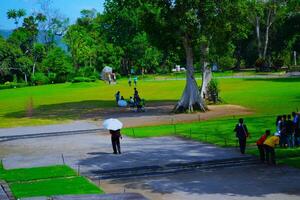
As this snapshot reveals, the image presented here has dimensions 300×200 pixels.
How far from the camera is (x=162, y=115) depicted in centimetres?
3853

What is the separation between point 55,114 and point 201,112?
40.6 ft

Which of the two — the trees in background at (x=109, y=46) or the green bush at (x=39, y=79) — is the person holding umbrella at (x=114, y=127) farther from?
the green bush at (x=39, y=79)

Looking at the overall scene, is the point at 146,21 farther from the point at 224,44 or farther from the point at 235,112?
the point at 235,112

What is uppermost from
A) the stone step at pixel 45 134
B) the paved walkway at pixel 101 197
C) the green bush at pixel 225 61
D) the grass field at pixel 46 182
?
the green bush at pixel 225 61

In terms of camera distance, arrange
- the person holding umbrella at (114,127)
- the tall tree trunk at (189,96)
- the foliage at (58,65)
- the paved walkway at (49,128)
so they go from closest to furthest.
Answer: the person holding umbrella at (114,127)
the paved walkway at (49,128)
the tall tree trunk at (189,96)
the foliage at (58,65)

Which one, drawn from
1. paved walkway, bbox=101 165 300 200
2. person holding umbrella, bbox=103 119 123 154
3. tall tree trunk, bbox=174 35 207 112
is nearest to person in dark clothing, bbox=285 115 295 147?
paved walkway, bbox=101 165 300 200

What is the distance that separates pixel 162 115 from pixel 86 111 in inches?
339

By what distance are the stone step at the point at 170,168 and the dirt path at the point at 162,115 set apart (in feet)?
47.1

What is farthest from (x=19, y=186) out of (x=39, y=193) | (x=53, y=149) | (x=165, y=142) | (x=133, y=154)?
(x=165, y=142)

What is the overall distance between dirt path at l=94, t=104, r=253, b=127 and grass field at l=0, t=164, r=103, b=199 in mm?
15134

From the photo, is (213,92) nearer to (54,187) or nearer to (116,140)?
(116,140)

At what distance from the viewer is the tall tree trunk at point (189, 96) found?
39688 millimetres

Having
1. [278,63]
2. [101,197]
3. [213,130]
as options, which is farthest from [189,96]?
[278,63]

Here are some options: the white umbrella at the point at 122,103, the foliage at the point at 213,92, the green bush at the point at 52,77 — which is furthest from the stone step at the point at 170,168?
the green bush at the point at 52,77
